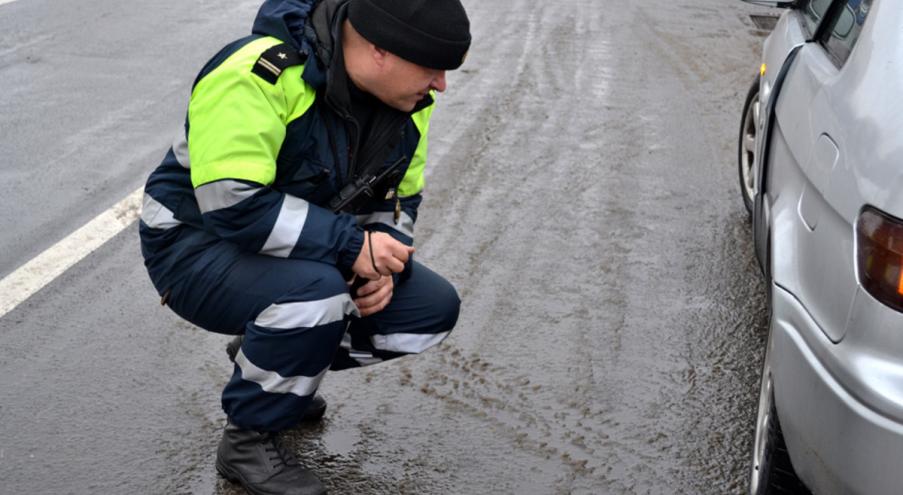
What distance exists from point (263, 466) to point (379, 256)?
0.73m

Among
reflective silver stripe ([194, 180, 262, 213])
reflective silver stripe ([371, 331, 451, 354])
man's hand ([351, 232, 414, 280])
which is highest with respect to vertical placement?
reflective silver stripe ([194, 180, 262, 213])

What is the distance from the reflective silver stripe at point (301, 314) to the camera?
337 centimetres

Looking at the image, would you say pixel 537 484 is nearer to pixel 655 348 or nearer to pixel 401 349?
pixel 401 349

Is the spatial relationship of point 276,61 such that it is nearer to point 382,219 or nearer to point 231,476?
point 382,219

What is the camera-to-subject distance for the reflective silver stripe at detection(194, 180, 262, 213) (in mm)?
3184

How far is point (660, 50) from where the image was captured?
9.80 m

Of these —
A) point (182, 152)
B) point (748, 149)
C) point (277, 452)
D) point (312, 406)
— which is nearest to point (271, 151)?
point (182, 152)

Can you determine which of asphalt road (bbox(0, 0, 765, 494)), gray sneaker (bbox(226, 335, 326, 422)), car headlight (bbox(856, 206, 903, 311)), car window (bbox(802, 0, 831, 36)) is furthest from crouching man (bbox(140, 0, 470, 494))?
car window (bbox(802, 0, 831, 36))

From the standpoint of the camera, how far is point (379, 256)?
133 inches

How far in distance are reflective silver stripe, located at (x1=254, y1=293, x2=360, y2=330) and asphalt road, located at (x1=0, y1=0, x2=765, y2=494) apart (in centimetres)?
63

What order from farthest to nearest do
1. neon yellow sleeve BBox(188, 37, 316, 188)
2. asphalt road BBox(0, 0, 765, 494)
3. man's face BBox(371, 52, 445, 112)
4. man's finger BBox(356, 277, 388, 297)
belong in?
asphalt road BBox(0, 0, 765, 494) < man's finger BBox(356, 277, 388, 297) < man's face BBox(371, 52, 445, 112) < neon yellow sleeve BBox(188, 37, 316, 188)

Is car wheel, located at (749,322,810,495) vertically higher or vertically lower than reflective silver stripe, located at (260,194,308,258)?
lower

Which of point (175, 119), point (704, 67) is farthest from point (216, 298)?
point (704, 67)

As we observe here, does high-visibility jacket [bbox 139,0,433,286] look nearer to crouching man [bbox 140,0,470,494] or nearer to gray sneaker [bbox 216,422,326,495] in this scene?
crouching man [bbox 140,0,470,494]
